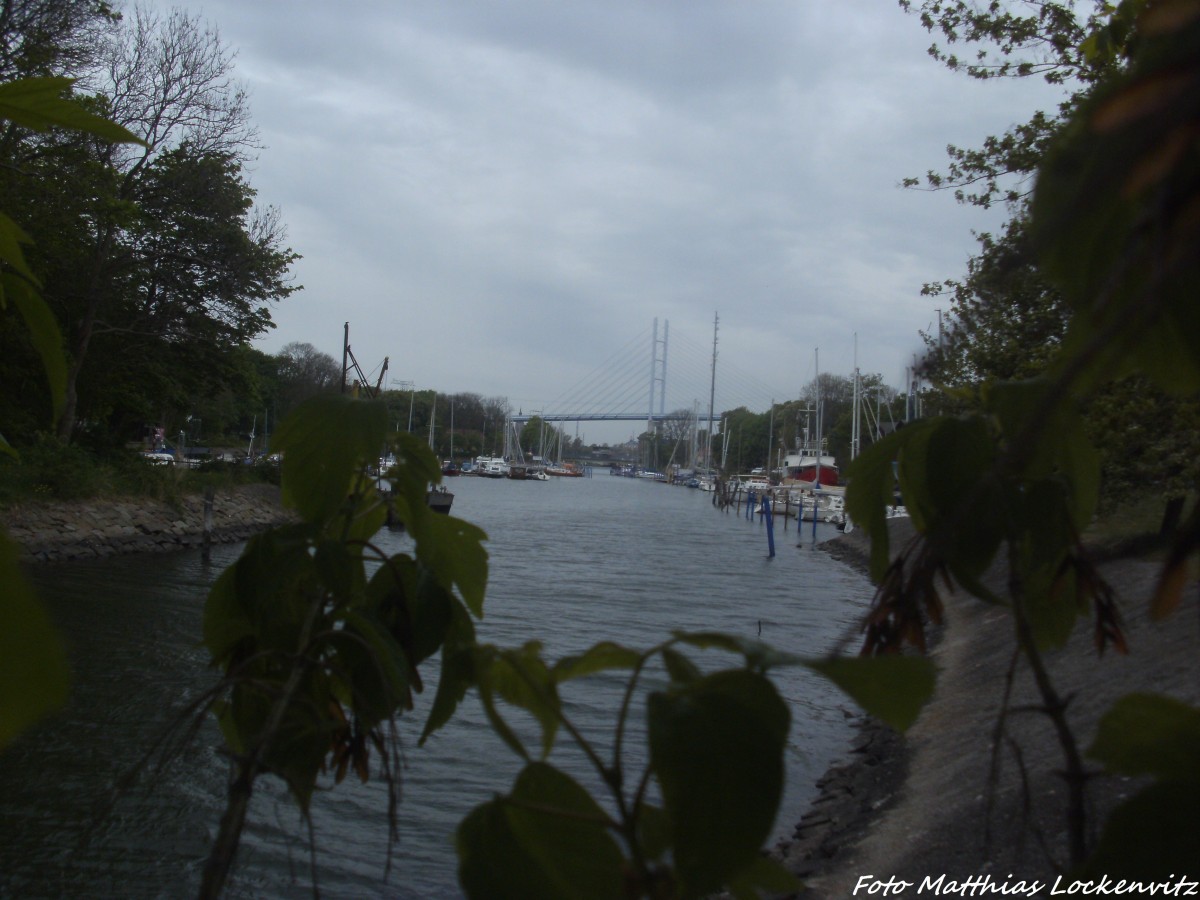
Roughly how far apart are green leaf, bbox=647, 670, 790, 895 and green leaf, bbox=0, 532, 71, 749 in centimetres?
27

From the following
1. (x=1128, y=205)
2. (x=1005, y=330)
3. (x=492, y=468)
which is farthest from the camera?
(x=492, y=468)

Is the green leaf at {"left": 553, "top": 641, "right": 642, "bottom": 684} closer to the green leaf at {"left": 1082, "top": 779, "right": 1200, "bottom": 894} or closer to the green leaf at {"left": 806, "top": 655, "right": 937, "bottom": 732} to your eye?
the green leaf at {"left": 806, "top": 655, "right": 937, "bottom": 732}

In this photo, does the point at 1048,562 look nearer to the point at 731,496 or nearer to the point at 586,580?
the point at 586,580

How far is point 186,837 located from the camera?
27.6 ft

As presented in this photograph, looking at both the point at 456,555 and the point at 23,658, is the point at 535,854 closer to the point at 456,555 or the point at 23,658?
the point at 23,658

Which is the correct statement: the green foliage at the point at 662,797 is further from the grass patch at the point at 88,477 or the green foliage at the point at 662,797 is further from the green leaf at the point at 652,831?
the grass patch at the point at 88,477

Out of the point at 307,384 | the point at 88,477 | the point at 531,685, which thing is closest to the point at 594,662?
the point at 531,685

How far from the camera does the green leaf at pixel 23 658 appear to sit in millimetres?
410

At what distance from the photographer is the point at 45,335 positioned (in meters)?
0.94

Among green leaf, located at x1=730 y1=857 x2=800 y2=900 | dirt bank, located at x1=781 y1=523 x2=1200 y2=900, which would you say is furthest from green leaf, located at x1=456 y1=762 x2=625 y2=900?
dirt bank, located at x1=781 y1=523 x2=1200 y2=900

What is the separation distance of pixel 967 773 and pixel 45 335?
6.76 meters

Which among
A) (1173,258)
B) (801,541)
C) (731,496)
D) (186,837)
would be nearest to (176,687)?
(186,837)

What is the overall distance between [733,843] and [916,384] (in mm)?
1160

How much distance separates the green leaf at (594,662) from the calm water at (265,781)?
6 centimetres
